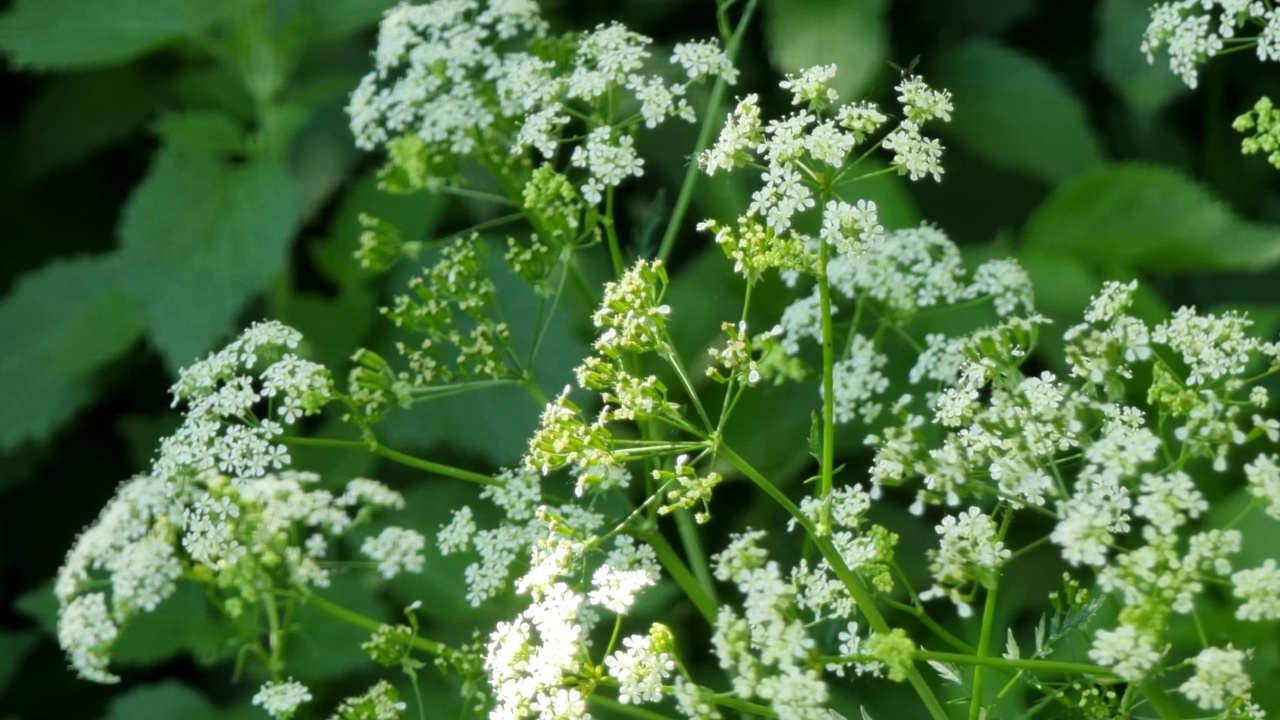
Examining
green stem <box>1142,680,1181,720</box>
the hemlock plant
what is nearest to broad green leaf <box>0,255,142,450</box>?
the hemlock plant

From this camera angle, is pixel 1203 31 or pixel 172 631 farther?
pixel 172 631

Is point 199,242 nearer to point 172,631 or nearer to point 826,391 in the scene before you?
point 172,631

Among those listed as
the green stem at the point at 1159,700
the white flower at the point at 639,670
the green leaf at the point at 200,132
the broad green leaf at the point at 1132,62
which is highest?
the green leaf at the point at 200,132

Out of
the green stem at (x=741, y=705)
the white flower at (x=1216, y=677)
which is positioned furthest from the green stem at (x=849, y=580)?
the white flower at (x=1216, y=677)

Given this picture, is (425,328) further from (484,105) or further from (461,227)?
(461,227)

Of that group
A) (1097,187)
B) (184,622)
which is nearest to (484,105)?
(184,622)

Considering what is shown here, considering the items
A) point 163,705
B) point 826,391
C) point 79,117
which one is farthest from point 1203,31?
point 79,117

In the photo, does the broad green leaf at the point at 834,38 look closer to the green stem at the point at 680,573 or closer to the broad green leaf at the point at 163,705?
the green stem at the point at 680,573
